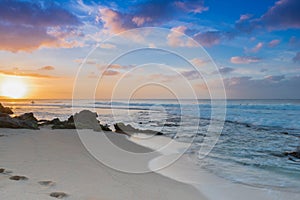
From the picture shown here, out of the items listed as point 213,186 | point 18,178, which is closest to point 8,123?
point 18,178

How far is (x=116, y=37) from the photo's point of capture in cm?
960

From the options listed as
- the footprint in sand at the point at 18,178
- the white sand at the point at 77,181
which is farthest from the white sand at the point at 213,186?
the footprint in sand at the point at 18,178

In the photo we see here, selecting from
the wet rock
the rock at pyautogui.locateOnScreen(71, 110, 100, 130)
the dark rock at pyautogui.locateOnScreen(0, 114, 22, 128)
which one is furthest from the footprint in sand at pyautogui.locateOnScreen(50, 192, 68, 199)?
the rock at pyautogui.locateOnScreen(71, 110, 100, 130)

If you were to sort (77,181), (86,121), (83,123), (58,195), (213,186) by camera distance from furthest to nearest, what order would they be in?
1. (86,121)
2. (83,123)
3. (213,186)
4. (77,181)
5. (58,195)

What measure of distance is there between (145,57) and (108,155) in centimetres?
383

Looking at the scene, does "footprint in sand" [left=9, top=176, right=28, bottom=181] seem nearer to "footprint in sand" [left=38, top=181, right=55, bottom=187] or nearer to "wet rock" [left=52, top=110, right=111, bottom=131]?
"footprint in sand" [left=38, top=181, right=55, bottom=187]

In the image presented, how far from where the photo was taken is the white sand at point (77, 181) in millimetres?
4262

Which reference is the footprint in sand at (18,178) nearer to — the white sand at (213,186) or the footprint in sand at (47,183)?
the footprint in sand at (47,183)

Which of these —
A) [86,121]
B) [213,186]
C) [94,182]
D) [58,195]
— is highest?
[86,121]

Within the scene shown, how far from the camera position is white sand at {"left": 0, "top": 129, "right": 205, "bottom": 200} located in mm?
4262

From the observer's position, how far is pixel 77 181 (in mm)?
5020

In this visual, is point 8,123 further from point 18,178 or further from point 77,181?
point 77,181

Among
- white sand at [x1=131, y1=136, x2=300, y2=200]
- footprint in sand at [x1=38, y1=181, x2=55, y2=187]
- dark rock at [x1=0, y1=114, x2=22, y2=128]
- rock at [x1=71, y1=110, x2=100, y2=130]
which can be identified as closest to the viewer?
footprint in sand at [x1=38, y1=181, x2=55, y2=187]

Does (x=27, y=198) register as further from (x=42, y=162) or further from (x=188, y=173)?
(x=188, y=173)
